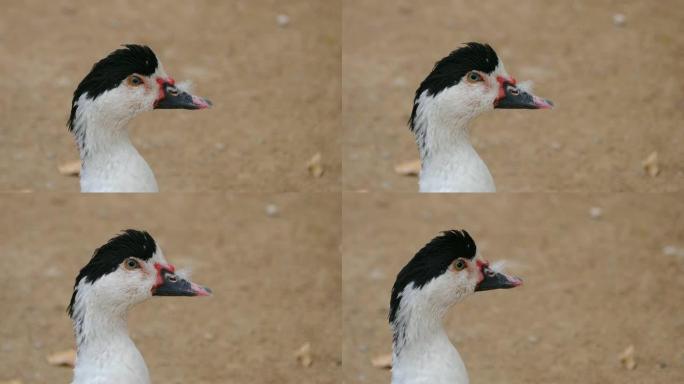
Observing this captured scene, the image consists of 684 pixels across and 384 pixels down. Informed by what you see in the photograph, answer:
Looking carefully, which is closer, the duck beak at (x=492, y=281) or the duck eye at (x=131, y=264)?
the duck eye at (x=131, y=264)

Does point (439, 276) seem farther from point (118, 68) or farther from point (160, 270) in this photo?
point (118, 68)

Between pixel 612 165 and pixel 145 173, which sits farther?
pixel 612 165

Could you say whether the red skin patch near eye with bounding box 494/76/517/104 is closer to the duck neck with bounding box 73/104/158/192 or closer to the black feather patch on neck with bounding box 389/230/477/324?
the black feather patch on neck with bounding box 389/230/477/324

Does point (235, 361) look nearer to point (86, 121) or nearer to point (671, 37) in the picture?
point (86, 121)

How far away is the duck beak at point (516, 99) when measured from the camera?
4086 mm

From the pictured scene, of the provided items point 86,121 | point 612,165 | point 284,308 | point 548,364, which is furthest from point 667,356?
point 86,121

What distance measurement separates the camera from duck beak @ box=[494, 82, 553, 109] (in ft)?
13.4

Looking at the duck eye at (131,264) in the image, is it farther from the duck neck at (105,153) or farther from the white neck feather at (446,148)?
the white neck feather at (446,148)

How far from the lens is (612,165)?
4.48 meters

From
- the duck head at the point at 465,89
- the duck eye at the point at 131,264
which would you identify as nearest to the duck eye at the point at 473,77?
the duck head at the point at 465,89

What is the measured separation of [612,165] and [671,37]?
0.52 metres

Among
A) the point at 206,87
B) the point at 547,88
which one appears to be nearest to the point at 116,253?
the point at 206,87

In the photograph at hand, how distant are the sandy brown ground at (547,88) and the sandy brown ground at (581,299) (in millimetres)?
111

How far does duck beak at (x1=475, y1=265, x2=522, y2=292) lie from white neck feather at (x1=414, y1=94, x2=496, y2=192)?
11.1 inches
